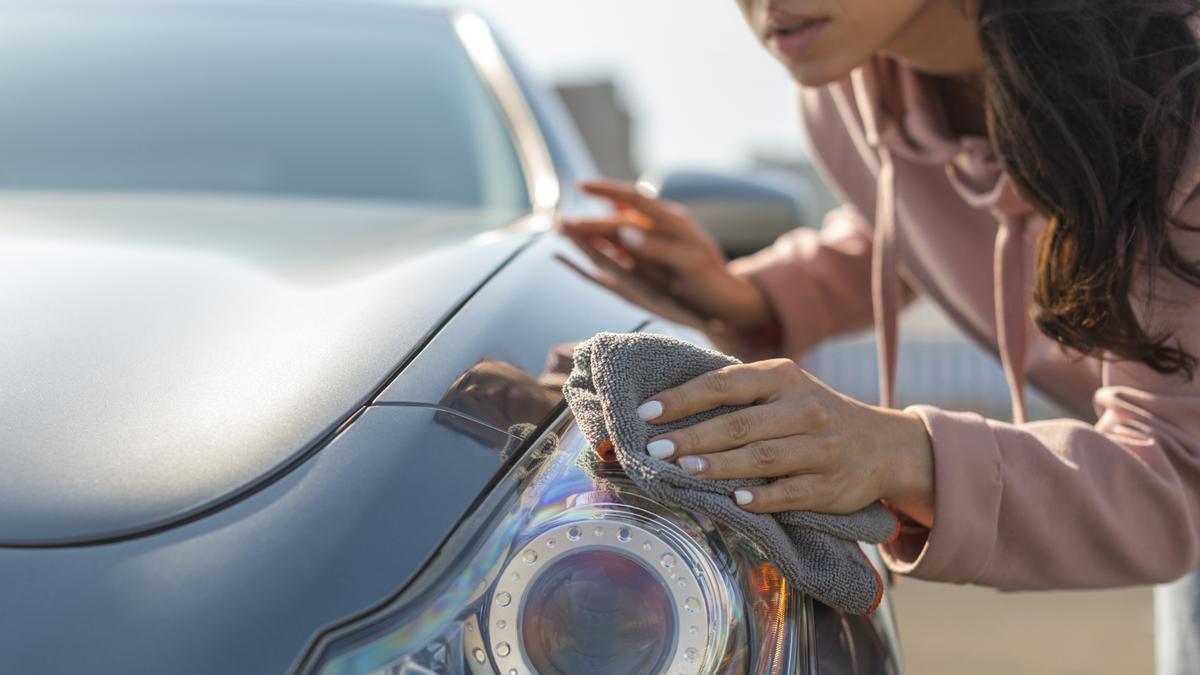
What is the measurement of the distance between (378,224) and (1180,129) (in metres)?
0.91

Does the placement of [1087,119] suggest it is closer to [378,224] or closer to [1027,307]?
[1027,307]

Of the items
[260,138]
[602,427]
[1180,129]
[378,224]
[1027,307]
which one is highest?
[260,138]

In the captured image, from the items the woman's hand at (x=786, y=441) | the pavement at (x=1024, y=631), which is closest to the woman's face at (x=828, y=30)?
the woman's hand at (x=786, y=441)

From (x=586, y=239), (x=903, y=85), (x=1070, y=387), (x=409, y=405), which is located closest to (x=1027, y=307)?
(x=1070, y=387)

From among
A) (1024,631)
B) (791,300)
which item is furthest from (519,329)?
(1024,631)

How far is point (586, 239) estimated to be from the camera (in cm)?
183

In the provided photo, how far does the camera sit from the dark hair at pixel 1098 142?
1.38 meters

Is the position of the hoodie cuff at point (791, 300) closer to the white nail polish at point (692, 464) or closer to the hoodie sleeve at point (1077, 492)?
the hoodie sleeve at point (1077, 492)

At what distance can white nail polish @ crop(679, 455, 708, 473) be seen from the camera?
106cm

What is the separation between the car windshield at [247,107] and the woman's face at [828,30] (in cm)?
46

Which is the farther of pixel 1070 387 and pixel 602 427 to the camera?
pixel 1070 387

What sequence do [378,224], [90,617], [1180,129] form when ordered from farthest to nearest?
[378,224] < [1180,129] < [90,617]

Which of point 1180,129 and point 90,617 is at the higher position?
point 90,617

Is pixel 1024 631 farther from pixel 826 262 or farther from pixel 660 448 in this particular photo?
pixel 660 448
